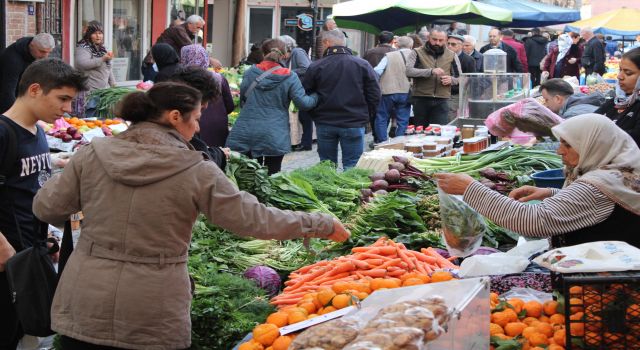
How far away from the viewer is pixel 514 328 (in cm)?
395

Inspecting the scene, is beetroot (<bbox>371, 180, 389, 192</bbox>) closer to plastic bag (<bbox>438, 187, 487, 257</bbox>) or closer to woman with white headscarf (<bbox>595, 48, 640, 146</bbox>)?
woman with white headscarf (<bbox>595, 48, 640, 146</bbox>)

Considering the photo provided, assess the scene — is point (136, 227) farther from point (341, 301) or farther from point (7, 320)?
point (7, 320)

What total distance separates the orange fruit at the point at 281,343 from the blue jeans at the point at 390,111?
37.1 ft

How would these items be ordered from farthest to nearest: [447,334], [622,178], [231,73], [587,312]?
1. [231,73]
2. [622,178]
3. [587,312]
4. [447,334]

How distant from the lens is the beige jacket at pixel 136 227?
3.54 m

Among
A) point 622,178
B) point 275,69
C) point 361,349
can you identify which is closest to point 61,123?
point 275,69

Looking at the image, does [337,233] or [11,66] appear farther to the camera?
[11,66]

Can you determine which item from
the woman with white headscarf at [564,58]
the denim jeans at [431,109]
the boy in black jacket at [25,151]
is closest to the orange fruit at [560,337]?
the boy in black jacket at [25,151]

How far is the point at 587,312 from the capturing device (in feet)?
11.2

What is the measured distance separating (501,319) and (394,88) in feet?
36.5

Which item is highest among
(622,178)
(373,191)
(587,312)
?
(622,178)

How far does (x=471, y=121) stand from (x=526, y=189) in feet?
23.8

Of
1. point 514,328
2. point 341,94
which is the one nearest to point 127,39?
point 341,94

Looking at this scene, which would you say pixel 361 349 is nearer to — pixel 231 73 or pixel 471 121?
pixel 471 121
